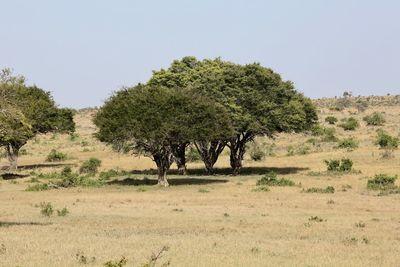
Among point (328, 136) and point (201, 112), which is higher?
point (201, 112)

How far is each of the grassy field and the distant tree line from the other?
12.1ft

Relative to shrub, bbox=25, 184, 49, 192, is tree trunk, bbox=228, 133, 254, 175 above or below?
above

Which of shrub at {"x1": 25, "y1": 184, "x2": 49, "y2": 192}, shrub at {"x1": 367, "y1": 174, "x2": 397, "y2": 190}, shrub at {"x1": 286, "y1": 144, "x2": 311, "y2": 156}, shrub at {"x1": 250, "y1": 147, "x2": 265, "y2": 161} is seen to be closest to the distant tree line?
shrub at {"x1": 25, "y1": 184, "x2": 49, "y2": 192}

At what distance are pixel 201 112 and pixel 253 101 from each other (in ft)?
32.2

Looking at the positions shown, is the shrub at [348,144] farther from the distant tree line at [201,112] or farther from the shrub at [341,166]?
the shrub at [341,166]

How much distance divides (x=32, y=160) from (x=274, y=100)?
1596 inches

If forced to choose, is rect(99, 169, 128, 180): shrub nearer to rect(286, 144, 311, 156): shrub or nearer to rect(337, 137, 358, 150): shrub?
rect(286, 144, 311, 156): shrub

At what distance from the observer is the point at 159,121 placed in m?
49.9

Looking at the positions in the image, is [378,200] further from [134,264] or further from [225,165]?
[225,165]

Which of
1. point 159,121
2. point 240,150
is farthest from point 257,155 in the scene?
point 159,121

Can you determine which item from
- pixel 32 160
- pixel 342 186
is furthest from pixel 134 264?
pixel 32 160

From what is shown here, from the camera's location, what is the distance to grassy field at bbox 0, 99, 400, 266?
19.5 metres

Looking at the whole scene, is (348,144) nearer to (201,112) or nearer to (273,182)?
(273,182)

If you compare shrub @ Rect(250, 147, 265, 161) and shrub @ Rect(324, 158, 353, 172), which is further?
shrub @ Rect(250, 147, 265, 161)
